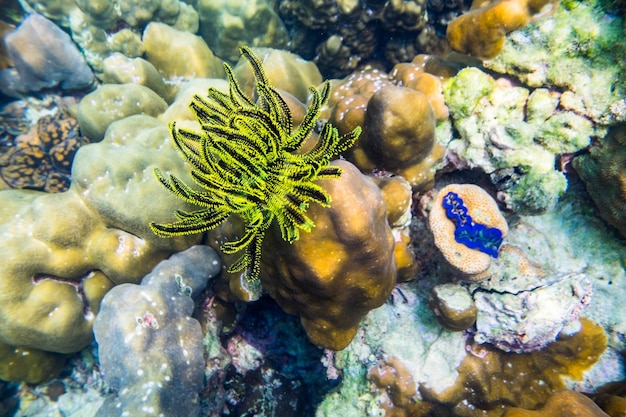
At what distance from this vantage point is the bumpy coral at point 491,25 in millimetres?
4113

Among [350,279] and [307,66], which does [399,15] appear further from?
[350,279]

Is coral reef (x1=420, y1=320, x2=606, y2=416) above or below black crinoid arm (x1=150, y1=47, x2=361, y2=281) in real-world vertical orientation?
below

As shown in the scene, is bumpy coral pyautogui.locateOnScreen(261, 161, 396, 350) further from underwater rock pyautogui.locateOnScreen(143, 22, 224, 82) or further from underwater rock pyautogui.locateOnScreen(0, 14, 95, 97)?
underwater rock pyautogui.locateOnScreen(0, 14, 95, 97)

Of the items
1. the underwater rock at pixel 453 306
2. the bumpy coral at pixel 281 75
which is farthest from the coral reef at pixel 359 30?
the underwater rock at pixel 453 306

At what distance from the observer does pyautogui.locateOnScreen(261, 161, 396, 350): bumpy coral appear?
3152mm

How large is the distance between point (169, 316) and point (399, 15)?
6.11 metres

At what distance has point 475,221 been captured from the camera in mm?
3947

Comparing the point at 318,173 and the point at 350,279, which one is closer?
the point at 318,173

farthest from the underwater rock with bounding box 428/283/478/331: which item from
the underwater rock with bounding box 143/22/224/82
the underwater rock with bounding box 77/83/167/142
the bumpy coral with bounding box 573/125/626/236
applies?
the underwater rock with bounding box 143/22/224/82

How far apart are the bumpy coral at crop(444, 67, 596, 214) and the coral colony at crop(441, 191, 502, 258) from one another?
0.60 metres

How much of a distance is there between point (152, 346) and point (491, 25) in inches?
218

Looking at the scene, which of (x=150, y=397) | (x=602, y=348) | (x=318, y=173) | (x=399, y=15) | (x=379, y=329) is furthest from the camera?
(x=399, y=15)

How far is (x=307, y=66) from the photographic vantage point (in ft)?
21.2

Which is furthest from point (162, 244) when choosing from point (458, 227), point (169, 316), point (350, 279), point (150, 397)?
point (458, 227)
